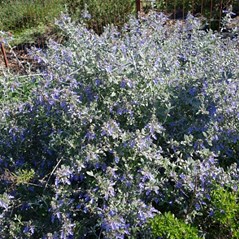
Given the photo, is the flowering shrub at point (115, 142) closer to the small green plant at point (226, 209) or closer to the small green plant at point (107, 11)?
the small green plant at point (226, 209)

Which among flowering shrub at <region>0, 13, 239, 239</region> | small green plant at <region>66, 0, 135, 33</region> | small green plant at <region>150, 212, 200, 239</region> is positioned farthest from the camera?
small green plant at <region>66, 0, 135, 33</region>

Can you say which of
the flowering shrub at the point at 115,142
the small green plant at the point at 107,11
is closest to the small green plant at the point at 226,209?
the flowering shrub at the point at 115,142

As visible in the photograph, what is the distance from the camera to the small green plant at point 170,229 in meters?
2.46

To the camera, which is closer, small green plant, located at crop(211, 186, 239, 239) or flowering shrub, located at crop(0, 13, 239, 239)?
small green plant, located at crop(211, 186, 239, 239)

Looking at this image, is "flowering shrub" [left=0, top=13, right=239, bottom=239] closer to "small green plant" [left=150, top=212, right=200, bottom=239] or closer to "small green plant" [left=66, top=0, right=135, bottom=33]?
"small green plant" [left=150, top=212, right=200, bottom=239]

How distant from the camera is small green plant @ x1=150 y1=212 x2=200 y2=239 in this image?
246 centimetres

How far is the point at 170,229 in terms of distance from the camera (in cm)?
248

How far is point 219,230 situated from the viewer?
113 inches

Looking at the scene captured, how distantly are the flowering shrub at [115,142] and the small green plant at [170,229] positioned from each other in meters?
0.07

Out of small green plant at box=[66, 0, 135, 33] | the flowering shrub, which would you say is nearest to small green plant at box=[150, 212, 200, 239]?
the flowering shrub

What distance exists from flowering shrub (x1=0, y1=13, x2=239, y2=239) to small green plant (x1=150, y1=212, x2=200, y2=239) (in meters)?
0.07

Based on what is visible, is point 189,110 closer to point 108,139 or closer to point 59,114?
point 108,139

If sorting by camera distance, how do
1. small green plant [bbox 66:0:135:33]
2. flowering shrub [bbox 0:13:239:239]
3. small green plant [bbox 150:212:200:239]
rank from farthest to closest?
small green plant [bbox 66:0:135:33], flowering shrub [bbox 0:13:239:239], small green plant [bbox 150:212:200:239]

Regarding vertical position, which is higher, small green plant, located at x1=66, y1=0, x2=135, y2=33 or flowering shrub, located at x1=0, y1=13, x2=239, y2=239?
flowering shrub, located at x1=0, y1=13, x2=239, y2=239
